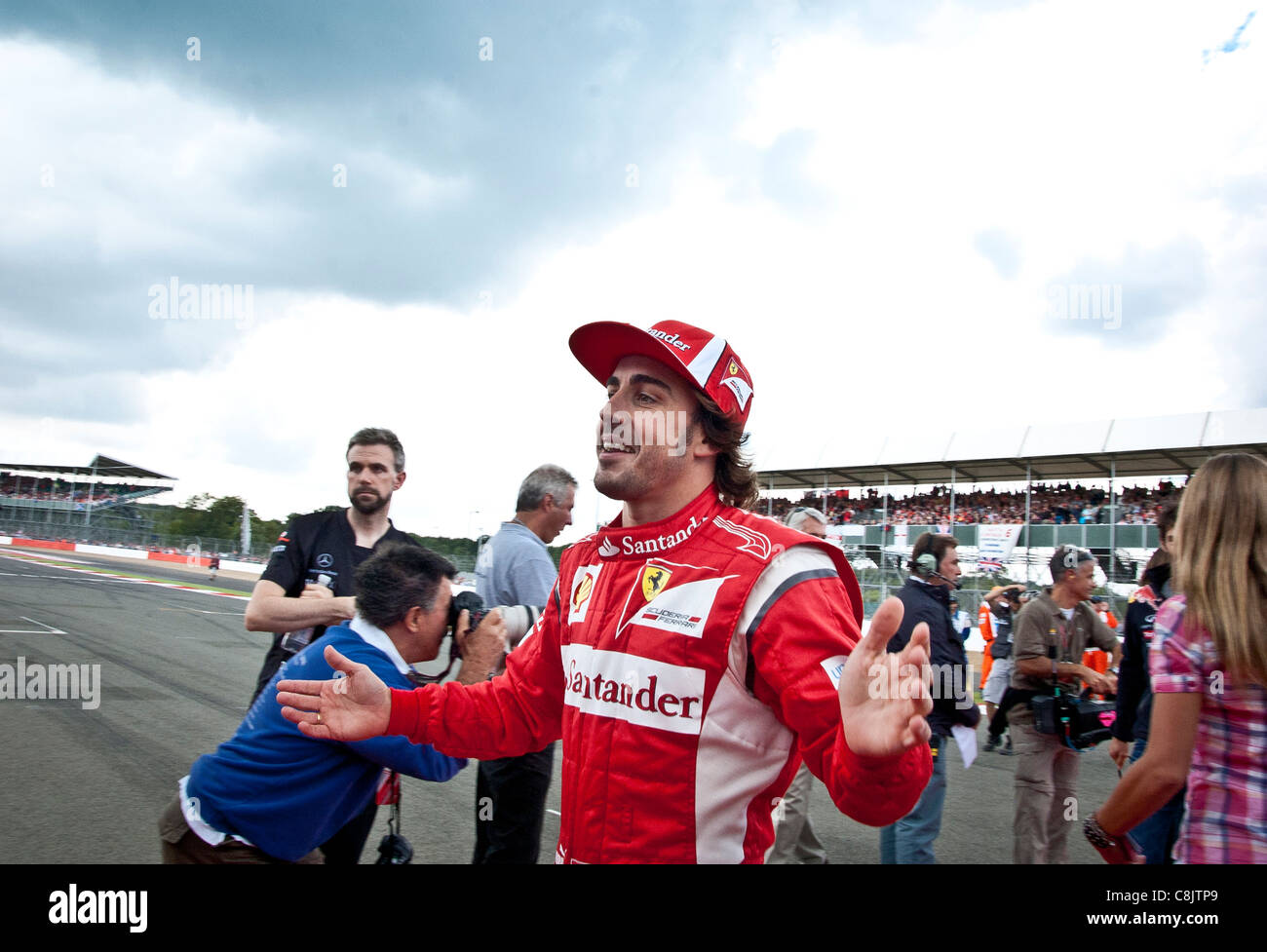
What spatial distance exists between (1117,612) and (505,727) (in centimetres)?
1381

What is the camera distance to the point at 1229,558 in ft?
6.09

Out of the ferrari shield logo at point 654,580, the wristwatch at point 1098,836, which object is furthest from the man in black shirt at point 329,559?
the wristwatch at point 1098,836

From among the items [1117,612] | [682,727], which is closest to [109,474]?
[1117,612]

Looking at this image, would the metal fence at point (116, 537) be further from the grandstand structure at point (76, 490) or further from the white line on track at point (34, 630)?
the white line on track at point (34, 630)

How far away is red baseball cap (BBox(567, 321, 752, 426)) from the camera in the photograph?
1.83 meters

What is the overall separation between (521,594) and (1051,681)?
9.78 ft

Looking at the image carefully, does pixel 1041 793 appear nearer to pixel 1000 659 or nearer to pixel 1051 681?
pixel 1051 681

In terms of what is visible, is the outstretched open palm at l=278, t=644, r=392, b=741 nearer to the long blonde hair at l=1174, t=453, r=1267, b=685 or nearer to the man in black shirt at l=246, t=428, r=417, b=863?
the man in black shirt at l=246, t=428, r=417, b=863

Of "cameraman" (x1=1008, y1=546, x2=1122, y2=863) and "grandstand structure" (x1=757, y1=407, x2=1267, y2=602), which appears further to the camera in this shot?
"grandstand structure" (x1=757, y1=407, x2=1267, y2=602)
